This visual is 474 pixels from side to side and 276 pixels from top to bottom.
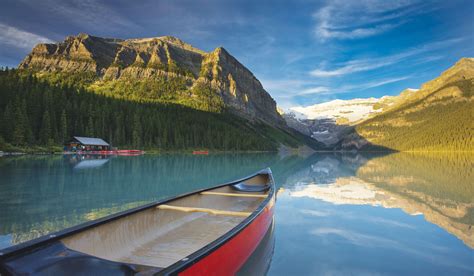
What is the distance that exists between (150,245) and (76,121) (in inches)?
3638

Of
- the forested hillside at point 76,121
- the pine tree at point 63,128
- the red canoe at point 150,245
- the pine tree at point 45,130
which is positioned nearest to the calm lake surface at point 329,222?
the red canoe at point 150,245

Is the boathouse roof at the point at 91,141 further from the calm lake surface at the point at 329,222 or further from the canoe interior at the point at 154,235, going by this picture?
the canoe interior at the point at 154,235

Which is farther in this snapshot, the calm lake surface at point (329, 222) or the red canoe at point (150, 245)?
the calm lake surface at point (329, 222)

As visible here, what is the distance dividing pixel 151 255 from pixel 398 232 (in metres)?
10.5

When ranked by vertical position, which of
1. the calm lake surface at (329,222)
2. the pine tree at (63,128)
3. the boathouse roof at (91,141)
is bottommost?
the calm lake surface at (329,222)

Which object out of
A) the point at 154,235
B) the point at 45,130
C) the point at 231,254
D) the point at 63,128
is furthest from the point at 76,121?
the point at 231,254

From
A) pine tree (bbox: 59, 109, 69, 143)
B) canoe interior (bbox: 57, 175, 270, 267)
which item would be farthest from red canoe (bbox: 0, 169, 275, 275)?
pine tree (bbox: 59, 109, 69, 143)

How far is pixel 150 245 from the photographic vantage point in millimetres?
8039

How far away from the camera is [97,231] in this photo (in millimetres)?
6316

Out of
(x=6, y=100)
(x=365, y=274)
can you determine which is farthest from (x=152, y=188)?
(x=6, y=100)

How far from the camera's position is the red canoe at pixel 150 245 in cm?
443

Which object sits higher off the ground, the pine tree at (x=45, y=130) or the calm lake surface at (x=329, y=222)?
the pine tree at (x=45, y=130)

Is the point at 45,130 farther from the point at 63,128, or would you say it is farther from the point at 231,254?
the point at 231,254

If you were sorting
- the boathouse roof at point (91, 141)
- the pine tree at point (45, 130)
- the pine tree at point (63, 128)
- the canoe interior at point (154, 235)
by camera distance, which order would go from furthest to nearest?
1. the boathouse roof at point (91, 141)
2. the pine tree at point (63, 128)
3. the pine tree at point (45, 130)
4. the canoe interior at point (154, 235)
